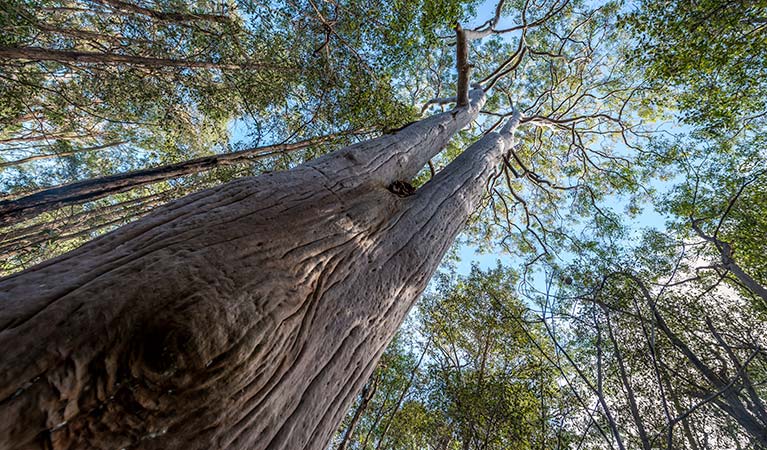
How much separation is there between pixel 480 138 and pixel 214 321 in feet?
18.1

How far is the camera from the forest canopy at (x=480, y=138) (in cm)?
385

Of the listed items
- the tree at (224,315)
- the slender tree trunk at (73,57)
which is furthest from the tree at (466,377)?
the slender tree trunk at (73,57)

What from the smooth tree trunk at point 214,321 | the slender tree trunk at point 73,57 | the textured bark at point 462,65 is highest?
the textured bark at point 462,65

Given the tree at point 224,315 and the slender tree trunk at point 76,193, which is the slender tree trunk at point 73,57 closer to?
the slender tree trunk at point 76,193

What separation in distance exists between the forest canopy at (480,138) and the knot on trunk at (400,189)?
0.03 meters

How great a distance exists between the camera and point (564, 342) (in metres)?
6.39

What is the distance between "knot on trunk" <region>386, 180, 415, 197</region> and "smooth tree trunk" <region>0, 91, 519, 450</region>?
1.29ft

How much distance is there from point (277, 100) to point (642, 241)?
856 centimetres

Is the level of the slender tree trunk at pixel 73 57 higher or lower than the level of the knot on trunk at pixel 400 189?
higher

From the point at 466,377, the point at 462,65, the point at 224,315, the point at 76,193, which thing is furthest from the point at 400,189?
the point at 466,377

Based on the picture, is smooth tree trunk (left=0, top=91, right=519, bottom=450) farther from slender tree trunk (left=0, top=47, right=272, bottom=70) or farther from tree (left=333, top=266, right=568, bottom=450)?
slender tree trunk (left=0, top=47, right=272, bottom=70)

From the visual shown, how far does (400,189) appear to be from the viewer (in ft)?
6.85

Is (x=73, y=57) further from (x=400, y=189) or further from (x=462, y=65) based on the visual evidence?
(x=462, y=65)

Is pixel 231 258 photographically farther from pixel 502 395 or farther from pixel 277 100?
pixel 277 100
